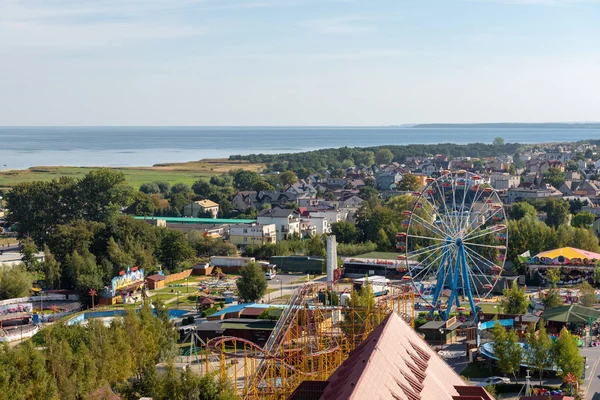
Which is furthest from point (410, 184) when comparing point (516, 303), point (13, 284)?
point (516, 303)

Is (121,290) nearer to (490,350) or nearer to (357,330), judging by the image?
(357,330)

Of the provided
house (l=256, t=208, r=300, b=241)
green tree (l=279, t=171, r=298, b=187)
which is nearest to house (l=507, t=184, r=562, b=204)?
house (l=256, t=208, r=300, b=241)

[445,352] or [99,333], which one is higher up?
[99,333]

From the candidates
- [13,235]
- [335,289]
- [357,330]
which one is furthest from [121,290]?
[13,235]

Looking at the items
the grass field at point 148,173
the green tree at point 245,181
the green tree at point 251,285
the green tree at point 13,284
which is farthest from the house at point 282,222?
the grass field at point 148,173

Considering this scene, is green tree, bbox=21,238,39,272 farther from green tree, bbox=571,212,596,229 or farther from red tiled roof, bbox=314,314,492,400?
green tree, bbox=571,212,596,229

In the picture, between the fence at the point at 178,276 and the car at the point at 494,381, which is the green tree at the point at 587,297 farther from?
the fence at the point at 178,276

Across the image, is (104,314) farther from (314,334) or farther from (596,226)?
(596,226)
